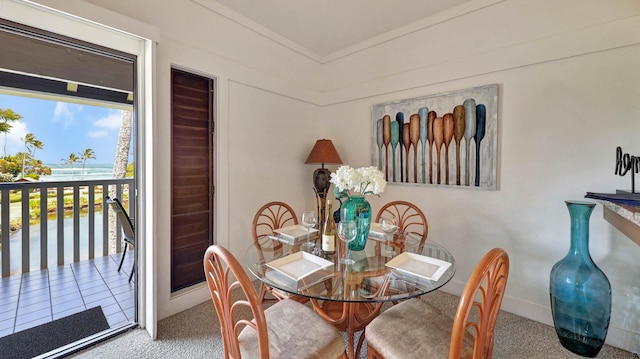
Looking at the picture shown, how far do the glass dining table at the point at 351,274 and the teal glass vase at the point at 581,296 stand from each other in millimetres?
929

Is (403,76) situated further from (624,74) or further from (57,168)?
(57,168)

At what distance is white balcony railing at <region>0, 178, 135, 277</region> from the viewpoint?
2727 millimetres

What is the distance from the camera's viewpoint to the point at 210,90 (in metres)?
2.40

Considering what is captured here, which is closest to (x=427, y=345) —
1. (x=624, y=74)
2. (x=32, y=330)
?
(x=624, y=74)

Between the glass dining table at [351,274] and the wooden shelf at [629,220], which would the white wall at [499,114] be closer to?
the wooden shelf at [629,220]

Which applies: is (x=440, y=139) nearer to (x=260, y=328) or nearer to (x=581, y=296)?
(x=581, y=296)

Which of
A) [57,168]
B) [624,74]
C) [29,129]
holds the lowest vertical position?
[57,168]

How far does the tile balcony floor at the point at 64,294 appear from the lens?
6.76 ft

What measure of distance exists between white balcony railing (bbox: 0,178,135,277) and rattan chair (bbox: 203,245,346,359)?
1942mm

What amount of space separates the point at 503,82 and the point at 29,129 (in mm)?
4460

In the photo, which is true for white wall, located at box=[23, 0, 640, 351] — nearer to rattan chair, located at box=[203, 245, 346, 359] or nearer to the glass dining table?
the glass dining table

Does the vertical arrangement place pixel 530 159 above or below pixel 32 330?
above

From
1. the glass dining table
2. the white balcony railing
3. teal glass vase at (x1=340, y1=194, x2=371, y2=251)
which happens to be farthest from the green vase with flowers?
the white balcony railing

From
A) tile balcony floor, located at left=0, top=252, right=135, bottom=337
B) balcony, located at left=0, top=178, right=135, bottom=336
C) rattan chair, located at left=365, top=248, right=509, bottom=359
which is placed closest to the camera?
rattan chair, located at left=365, top=248, right=509, bottom=359
